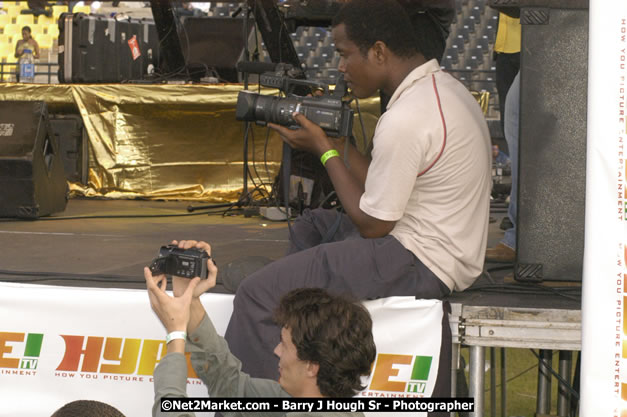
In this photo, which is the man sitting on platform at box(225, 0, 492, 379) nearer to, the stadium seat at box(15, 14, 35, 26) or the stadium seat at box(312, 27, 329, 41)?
the stadium seat at box(312, 27, 329, 41)

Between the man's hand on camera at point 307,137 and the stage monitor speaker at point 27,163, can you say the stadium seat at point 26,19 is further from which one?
the man's hand on camera at point 307,137

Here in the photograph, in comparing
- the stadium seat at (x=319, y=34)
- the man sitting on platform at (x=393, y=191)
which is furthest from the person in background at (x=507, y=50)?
the stadium seat at (x=319, y=34)

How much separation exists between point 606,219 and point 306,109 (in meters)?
0.89

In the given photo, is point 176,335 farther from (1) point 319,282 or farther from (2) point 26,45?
(2) point 26,45

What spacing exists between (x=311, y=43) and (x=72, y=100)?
8581mm

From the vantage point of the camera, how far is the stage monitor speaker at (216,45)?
6723mm

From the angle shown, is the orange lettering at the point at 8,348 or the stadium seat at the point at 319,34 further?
the stadium seat at the point at 319,34

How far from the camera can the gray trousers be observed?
2.10 meters

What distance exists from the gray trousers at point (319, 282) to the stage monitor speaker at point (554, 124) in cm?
41

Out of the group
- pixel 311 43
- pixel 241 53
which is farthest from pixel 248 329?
pixel 311 43

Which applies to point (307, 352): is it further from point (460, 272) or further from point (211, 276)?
point (460, 272)

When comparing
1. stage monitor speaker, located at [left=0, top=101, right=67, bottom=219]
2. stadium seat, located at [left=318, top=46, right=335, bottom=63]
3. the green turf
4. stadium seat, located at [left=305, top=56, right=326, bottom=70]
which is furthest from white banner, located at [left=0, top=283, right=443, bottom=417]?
stadium seat, located at [left=318, top=46, right=335, bottom=63]

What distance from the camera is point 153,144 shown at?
19.7ft

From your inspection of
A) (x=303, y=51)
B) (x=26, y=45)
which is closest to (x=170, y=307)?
(x=26, y=45)
